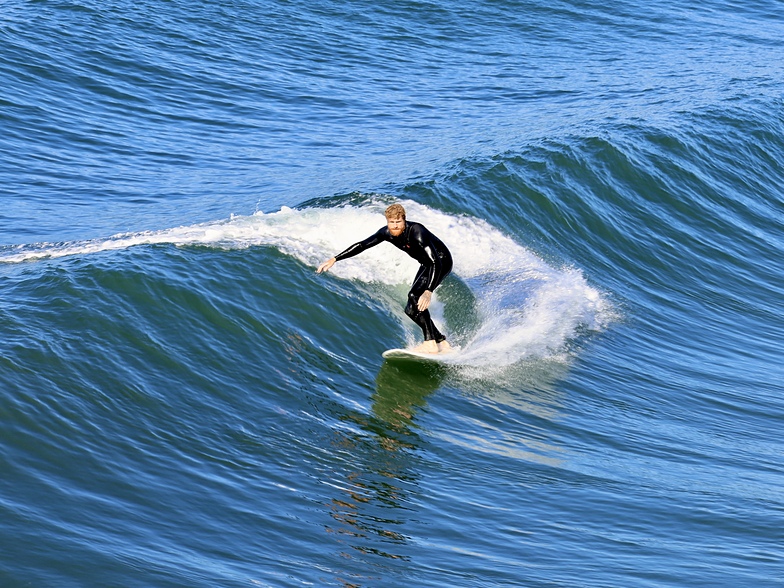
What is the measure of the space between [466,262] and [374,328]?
2840 millimetres

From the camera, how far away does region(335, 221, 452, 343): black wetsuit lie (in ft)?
35.5

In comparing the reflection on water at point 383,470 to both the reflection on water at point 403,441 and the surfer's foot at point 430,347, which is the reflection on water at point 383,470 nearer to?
the reflection on water at point 403,441

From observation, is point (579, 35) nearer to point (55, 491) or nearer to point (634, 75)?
point (634, 75)

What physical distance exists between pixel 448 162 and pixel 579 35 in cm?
1670

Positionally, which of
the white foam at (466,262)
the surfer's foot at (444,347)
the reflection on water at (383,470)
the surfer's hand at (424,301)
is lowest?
the reflection on water at (383,470)

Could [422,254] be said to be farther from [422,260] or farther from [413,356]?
[413,356]

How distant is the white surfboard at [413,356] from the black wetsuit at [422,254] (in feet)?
0.60

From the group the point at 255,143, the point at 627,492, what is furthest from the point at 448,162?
the point at 627,492

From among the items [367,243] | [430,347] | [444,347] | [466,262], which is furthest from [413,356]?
[466,262]

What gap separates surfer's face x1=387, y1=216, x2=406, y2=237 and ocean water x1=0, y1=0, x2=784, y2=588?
1462 mm

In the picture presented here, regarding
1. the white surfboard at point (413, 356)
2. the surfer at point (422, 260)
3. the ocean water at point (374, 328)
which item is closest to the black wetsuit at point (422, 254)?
the surfer at point (422, 260)

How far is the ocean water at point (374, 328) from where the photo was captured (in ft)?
24.0

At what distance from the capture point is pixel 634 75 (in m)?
27.3

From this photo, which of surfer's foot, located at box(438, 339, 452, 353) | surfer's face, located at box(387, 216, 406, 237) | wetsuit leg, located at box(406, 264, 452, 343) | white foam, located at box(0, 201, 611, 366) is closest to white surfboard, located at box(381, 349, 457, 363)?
surfer's foot, located at box(438, 339, 452, 353)
